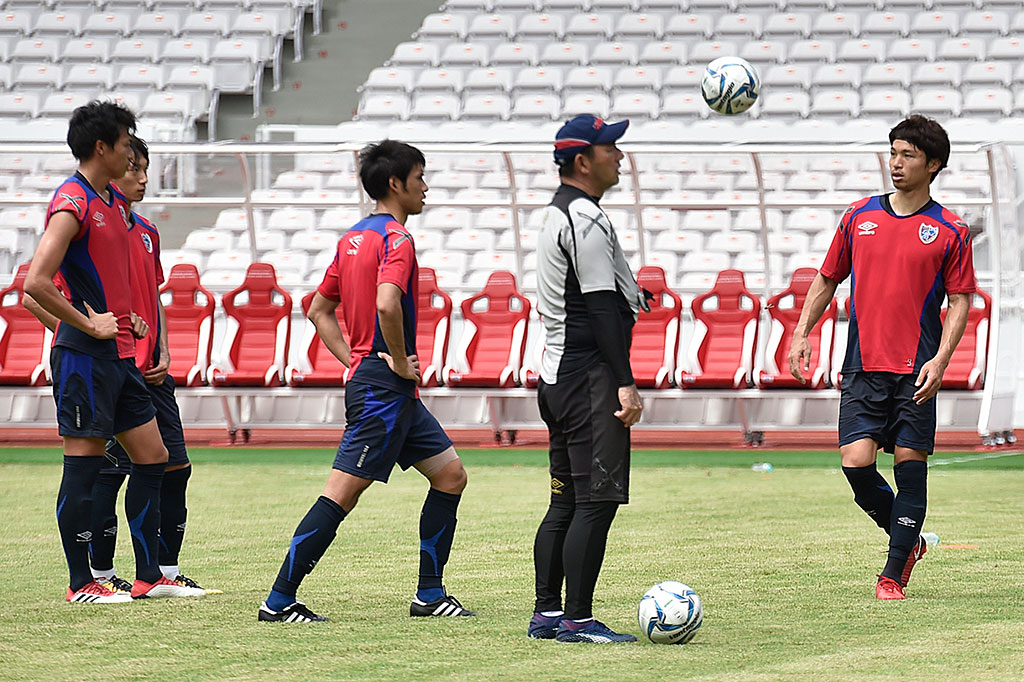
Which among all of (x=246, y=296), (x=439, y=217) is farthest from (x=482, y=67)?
(x=246, y=296)

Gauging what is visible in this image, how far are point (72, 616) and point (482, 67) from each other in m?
15.7

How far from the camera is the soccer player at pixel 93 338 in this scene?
5.60 metres

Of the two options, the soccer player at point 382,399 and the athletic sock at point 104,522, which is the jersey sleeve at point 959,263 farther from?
the athletic sock at point 104,522

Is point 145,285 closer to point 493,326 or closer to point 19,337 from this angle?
point 493,326

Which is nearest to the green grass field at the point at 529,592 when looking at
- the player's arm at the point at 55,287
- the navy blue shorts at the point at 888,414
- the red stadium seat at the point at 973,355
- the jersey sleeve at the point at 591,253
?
the navy blue shorts at the point at 888,414

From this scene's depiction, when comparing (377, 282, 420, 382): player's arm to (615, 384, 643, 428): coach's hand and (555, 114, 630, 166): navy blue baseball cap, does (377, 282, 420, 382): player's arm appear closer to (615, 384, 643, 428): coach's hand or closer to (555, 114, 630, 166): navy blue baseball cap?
(555, 114, 630, 166): navy blue baseball cap

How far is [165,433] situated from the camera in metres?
6.23

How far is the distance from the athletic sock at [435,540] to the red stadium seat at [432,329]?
7.43 m

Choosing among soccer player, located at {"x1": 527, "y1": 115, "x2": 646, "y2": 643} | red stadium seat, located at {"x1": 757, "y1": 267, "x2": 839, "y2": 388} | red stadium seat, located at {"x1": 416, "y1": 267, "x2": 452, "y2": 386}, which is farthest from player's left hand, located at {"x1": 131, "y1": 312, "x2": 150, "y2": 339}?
red stadium seat, located at {"x1": 757, "y1": 267, "x2": 839, "y2": 388}

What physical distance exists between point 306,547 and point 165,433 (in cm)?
124

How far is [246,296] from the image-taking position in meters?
13.9

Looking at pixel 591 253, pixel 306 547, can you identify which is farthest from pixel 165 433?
pixel 591 253

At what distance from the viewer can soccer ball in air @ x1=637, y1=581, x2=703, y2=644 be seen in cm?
491

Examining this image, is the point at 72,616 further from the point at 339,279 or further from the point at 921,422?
the point at 921,422
